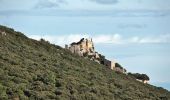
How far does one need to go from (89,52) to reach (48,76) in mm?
39065

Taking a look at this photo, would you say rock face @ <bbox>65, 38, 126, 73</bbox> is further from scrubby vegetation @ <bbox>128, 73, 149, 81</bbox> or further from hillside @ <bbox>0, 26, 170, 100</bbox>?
hillside @ <bbox>0, 26, 170, 100</bbox>

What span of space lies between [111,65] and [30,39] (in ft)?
58.0

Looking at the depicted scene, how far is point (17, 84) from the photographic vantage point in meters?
41.0

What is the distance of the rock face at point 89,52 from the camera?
83.8 metres

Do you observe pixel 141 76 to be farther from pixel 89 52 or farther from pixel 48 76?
pixel 48 76

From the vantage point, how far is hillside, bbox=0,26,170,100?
40.8 m

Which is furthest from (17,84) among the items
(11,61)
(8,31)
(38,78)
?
(8,31)

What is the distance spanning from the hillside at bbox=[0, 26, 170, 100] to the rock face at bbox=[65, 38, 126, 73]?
10533 millimetres

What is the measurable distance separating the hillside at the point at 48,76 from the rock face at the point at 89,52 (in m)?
10.5

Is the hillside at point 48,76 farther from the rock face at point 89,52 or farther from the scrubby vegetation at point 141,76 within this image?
the scrubby vegetation at point 141,76

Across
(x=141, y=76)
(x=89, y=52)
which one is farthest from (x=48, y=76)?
(x=141, y=76)

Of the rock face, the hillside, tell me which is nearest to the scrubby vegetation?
the rock face

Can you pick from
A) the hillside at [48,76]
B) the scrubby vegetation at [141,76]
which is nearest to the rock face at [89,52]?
the scrubby vegetation at [141,76]

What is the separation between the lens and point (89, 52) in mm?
86312
